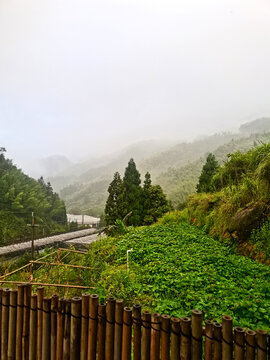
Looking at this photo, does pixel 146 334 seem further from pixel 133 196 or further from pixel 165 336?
pixel 133 196

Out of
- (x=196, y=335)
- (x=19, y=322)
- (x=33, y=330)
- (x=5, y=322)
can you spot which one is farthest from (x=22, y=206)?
(x=196, y=335)

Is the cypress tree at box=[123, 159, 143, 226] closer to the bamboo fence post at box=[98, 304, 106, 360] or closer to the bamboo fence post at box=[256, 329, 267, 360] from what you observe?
the bamboo fence post at box=[98, 304, 106, 360]

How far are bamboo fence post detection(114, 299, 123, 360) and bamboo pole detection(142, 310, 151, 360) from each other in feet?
0.67

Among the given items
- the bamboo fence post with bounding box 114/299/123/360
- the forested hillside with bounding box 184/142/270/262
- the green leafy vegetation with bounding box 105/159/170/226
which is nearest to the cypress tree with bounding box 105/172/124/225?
the green leafy vegetation with bounding box 105/159/170/226

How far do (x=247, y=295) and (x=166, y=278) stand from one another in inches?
50.0

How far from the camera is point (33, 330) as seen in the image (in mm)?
2264

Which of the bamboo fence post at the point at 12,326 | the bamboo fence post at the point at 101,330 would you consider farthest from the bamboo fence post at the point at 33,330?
the bamboo fence post at the point at 101,330

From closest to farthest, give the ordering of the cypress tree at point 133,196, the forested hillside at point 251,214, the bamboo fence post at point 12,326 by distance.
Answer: the bamboo fence post at point 12,326 → the forested hillside at point 251,214 → the cypress tree at point 133,196

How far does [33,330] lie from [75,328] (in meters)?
0.50

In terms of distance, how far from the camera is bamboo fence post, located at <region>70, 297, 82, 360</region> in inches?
81.7

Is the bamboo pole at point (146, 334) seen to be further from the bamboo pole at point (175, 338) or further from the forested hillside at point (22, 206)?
the forested hillside at point (22, 206)

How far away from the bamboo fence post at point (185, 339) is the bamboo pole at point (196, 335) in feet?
0.09

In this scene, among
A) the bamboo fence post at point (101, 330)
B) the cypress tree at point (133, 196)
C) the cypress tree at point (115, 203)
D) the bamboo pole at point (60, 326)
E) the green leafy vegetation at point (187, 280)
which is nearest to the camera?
the bamboo fence post at point (101, 330)

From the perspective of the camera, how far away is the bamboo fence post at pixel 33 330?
2254 mm
